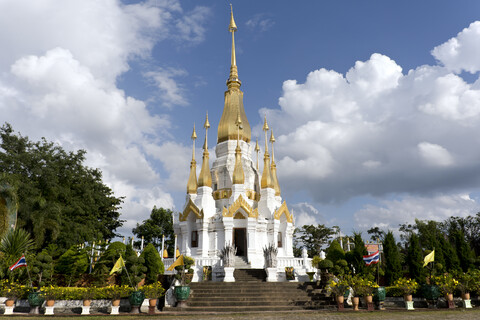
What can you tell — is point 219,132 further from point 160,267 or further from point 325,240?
point 325,240

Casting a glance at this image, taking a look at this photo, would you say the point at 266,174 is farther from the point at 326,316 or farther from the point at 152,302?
the point at 326,316

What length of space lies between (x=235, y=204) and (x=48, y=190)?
14.7 m

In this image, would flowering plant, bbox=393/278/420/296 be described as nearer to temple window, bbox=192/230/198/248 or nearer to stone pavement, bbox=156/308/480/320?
stone pavement, bbox=156/308/480/320

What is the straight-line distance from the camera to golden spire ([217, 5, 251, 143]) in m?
33.6

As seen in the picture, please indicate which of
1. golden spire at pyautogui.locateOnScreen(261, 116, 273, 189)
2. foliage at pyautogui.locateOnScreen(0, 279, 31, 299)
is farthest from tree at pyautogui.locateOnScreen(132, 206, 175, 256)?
foliage at pyautogui.locateOnScreen(0, 279, 31, 299)

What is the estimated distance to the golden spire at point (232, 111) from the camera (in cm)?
3359

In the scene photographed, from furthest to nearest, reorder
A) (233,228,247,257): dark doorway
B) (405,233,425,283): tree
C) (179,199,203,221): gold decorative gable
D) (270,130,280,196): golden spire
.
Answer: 1. (270,130,280,196): golden spire
2. (233,228,247,257): dark doorway
3. (179,199,203,221): gold decorative gable
4. (405,233,425,283): tree

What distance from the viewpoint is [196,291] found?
17.9m

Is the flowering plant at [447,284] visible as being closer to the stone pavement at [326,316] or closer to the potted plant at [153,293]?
the stone pavement at [326,316]

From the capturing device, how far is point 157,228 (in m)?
50.6

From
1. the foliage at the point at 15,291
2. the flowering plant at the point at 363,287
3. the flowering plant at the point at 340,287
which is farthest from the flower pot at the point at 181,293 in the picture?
the flowering plant at the point at 363,287

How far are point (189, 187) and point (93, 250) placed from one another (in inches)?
380

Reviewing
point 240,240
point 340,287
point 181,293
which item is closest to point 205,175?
point 240,240

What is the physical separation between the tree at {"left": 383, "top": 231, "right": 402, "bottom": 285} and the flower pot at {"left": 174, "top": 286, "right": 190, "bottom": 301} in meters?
11.9
